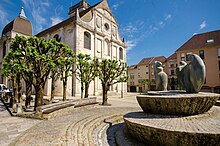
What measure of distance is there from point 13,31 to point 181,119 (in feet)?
129

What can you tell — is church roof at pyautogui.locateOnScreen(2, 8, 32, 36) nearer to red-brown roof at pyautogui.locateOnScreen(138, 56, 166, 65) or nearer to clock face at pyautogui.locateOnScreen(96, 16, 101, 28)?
clock face at pyautogui.locateOnScreen(96, 16, 101, 28)

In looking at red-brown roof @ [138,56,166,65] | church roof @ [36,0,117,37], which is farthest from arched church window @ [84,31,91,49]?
red-brown roof @ [138,56,166,65]

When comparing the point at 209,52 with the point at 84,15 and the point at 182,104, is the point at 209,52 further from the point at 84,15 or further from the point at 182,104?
the point at 182,104

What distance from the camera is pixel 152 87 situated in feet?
143

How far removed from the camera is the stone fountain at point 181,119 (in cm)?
308

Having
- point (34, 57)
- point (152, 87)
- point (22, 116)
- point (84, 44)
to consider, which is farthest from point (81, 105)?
point (152, 87)

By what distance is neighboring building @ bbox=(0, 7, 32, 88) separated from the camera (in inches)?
1267

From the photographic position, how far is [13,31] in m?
32.0

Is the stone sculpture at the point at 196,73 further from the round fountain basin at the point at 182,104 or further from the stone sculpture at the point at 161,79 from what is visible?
the stone sculpture at the point at 161,79

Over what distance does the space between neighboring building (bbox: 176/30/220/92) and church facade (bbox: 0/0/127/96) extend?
15.8 m

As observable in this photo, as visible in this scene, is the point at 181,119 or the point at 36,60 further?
the point at 36,60

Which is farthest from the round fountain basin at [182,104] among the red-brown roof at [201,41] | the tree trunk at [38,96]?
the red-brown roof at [201,41]

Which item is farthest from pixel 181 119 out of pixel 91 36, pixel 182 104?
pixel 91 36

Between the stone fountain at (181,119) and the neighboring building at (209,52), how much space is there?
89.5ft
